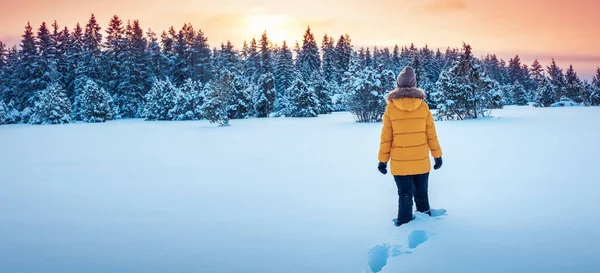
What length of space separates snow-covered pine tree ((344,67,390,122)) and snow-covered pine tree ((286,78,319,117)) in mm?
9120

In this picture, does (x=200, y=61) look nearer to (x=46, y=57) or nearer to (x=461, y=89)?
(x=46, y=57)

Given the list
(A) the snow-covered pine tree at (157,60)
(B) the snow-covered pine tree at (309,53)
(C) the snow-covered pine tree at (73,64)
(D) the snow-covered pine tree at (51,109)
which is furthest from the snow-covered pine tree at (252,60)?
(D) the snow-covered pine tree at (51,109)

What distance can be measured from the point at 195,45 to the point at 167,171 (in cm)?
4653

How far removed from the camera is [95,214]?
16.6ft

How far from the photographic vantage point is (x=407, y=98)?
4.05 m

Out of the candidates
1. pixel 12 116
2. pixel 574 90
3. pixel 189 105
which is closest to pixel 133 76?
pixel 12 116

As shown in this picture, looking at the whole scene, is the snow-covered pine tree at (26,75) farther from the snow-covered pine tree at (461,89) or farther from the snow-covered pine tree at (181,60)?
the snow-covered pine tree at (461,89)

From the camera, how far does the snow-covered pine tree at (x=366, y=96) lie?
2341cm

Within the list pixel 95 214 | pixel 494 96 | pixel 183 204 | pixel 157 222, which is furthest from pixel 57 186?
pixel 494 96

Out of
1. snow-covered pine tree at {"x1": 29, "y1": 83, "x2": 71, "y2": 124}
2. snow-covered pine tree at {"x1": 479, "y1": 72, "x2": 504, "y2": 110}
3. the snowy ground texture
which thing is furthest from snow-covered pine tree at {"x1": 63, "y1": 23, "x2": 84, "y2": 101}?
snow-covered pine tree at {"x1": 479, "y1": 72, "x2": 504, "y2": 110}

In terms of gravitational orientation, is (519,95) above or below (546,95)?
above

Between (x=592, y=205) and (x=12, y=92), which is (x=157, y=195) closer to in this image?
(x=592, y=205)

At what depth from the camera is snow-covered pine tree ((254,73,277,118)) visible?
3616 cm

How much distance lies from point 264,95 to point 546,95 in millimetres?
29691
